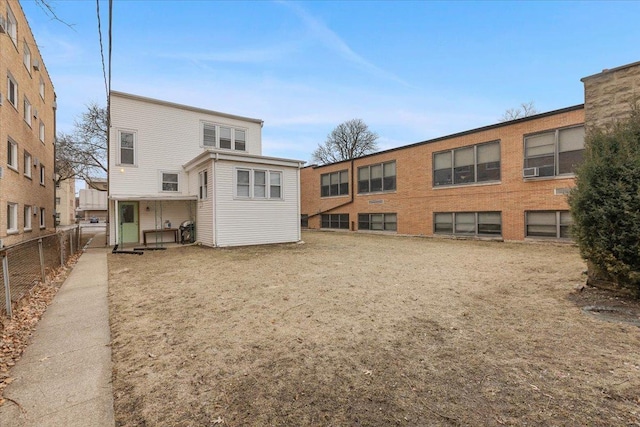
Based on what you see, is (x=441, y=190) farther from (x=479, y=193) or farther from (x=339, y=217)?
(x=339, y=217)

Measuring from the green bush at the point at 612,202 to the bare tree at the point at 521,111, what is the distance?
33941 millimetres

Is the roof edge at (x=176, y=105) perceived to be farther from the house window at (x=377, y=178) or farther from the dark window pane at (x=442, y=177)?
the dark window pane at (x=442, y=177)

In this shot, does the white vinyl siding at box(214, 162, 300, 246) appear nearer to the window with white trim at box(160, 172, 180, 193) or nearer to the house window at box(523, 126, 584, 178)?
the window with white trim at box(160, 172, 180, 193)

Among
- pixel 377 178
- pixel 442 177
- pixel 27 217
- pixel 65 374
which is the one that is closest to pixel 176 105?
pixel 27 217

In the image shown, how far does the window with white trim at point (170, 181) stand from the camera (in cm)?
1529

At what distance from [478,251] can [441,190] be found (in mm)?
5796

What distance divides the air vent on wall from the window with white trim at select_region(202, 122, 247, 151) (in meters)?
13.8

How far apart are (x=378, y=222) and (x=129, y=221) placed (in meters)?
14.0

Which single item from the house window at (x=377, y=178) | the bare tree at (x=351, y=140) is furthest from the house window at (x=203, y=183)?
the bare tree at (x=351, y=140)

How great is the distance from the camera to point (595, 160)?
492cm

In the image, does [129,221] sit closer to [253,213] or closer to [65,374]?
[253,213]

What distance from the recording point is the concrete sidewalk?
226 centimetres

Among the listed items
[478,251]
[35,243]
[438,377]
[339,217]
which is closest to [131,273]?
[35,243]

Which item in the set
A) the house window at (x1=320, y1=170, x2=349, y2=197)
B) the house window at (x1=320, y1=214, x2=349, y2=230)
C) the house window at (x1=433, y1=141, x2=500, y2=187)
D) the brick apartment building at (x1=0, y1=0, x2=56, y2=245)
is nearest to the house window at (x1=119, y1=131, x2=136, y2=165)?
the brick apartment building at (x1=0, y1=0, x2=56, y2=245)
